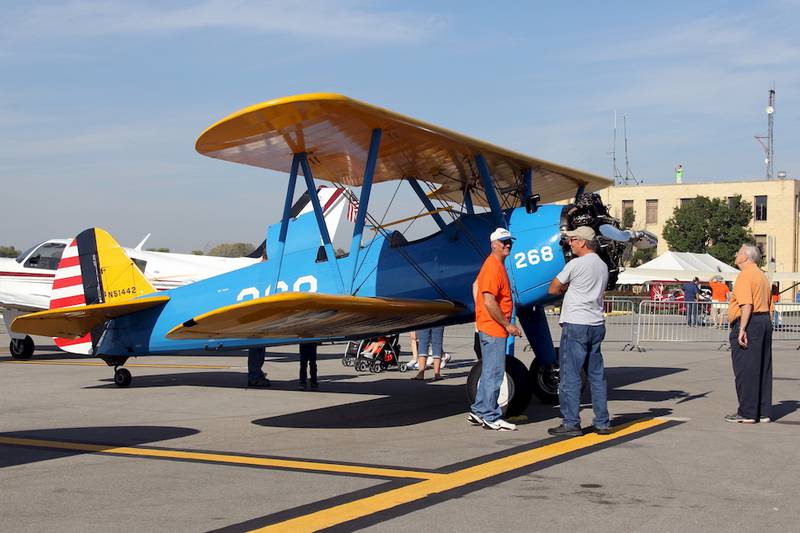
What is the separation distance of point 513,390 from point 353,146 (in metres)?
3.41

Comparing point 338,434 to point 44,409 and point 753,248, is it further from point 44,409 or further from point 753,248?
point 753,248

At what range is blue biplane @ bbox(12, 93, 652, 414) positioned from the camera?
8.74 meters

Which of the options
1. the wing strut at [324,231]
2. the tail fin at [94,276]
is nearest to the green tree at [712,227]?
the tail fin at [94,276]

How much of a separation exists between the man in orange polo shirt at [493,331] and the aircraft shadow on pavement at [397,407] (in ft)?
2.94

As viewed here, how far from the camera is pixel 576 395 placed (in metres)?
7.79

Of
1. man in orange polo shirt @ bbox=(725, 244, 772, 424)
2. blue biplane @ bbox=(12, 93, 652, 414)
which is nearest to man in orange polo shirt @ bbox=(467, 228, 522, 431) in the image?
blue biplane @ bbox=(12, 93, 652, 414)

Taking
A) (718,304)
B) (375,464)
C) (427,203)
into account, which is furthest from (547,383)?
(718,304)

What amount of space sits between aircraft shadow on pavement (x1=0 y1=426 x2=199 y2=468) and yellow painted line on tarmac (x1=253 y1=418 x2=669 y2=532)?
2.80 metres

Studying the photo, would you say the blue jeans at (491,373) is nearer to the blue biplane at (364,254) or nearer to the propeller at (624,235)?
the blue biplane at (364,254)

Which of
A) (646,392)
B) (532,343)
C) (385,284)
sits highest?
(385,284)

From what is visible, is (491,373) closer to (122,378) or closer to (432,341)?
(432,341)

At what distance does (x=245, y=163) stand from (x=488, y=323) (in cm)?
415

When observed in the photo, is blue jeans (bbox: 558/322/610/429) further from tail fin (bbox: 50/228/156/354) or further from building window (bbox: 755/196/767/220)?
building window (bbox: 755/196/767/220)

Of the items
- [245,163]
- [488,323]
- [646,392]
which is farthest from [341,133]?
[646,392]
